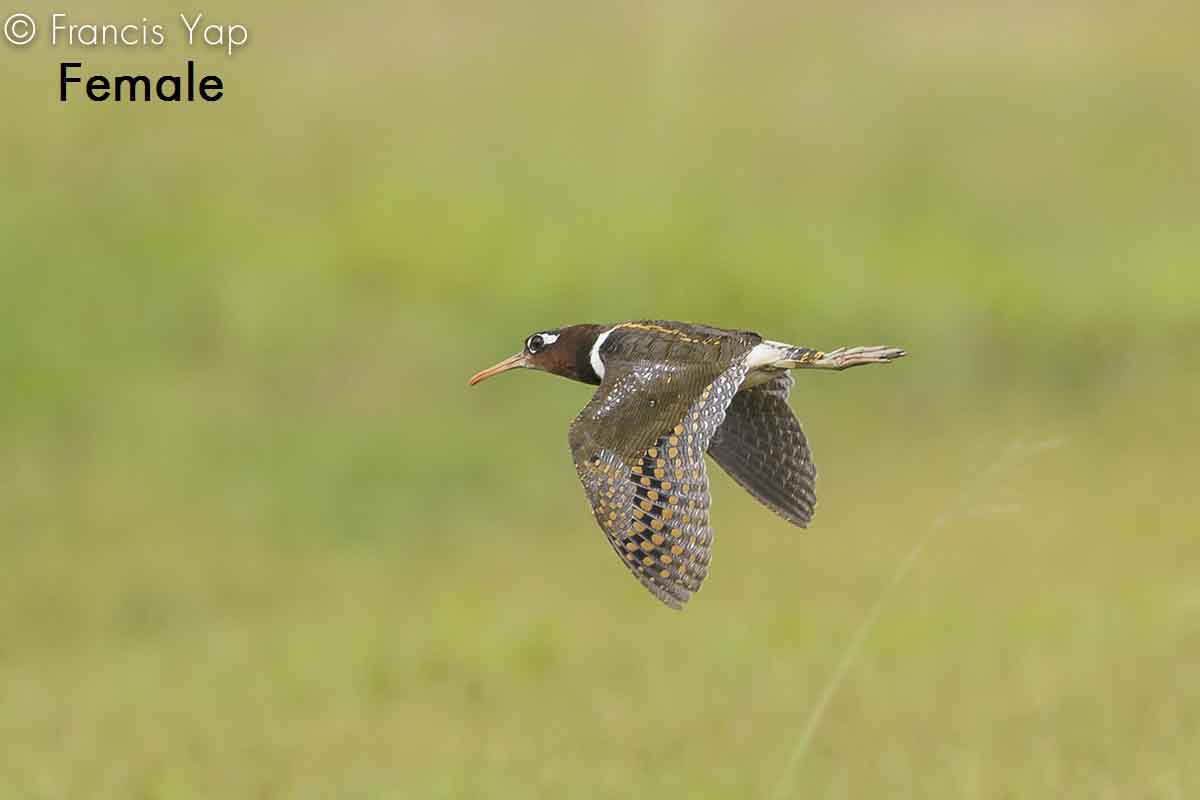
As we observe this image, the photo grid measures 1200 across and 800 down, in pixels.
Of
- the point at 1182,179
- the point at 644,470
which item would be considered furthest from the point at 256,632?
the point at 1182,179

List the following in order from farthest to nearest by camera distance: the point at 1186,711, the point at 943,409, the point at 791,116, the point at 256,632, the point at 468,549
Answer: the point at 791,116
the point at 943,409
the point at 468,549
the point at 256,632
the point at 1186,711

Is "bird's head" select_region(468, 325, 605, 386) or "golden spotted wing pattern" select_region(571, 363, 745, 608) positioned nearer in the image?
"golden spotted wing pattern" select_region(571, 363, 745, 608)

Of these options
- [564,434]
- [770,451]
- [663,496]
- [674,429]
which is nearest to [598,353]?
[770,451]

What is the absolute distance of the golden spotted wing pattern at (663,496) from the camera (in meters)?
5.71

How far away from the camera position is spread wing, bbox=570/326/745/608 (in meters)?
5.74

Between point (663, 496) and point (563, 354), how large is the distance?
123cm

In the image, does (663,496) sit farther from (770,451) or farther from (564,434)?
(564,434)

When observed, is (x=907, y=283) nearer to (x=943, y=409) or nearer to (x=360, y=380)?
(x=943, y=409)

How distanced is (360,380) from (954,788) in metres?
13.2

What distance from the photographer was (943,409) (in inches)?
880

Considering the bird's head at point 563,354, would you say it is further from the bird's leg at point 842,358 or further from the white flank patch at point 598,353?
the bird's leg at point 842,358

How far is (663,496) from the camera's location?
232 inches

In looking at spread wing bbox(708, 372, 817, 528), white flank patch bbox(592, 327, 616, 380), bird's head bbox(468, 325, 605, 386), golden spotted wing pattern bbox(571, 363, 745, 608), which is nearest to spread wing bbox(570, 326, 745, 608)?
golden spotted wing pattern bbox(571, 363, 745, 608)

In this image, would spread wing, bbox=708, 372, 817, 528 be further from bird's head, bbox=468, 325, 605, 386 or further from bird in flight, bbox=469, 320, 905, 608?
bird's head, bbox=468, 325, 605, 386
